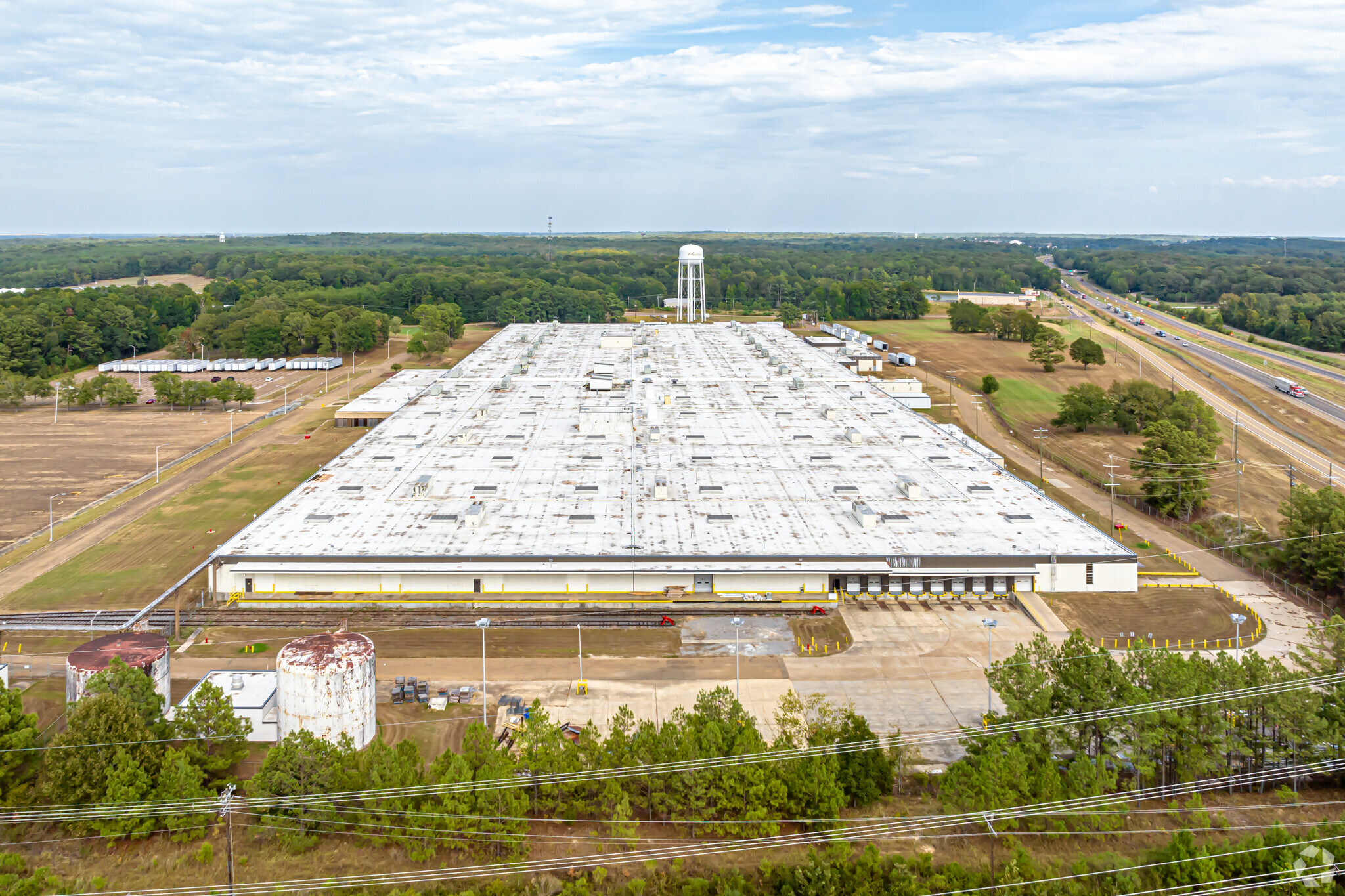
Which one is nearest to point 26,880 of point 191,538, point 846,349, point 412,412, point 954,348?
point 191,538

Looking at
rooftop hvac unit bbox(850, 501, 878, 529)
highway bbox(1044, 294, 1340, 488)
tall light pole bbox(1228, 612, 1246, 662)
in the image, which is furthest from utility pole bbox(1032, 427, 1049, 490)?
tall light pole bbox(1228, 612, 1246, 662)

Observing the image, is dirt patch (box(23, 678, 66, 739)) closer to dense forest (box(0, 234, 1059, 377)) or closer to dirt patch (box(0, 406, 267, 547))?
dirt patch (box(0, 406, 267, 547))

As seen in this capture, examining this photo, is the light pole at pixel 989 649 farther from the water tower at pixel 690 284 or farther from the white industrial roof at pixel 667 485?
the water tower at pixel 690 284

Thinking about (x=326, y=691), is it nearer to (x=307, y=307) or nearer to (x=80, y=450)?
(x=80, y=450)

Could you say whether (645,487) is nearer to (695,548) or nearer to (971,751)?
(695,548)

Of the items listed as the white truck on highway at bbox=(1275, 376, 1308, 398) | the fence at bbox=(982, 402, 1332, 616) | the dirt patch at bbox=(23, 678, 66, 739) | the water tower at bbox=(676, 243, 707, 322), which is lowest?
the dirt patch at bbox=(23, 678, 66, 739)

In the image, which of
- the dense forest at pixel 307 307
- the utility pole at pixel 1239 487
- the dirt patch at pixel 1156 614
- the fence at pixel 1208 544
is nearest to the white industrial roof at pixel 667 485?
the dirt patch at pixel 1156 614

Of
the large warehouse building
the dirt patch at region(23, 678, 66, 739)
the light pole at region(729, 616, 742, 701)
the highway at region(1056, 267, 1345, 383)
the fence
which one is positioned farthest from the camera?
the highway at region(1056, 267, 1345, 383)
